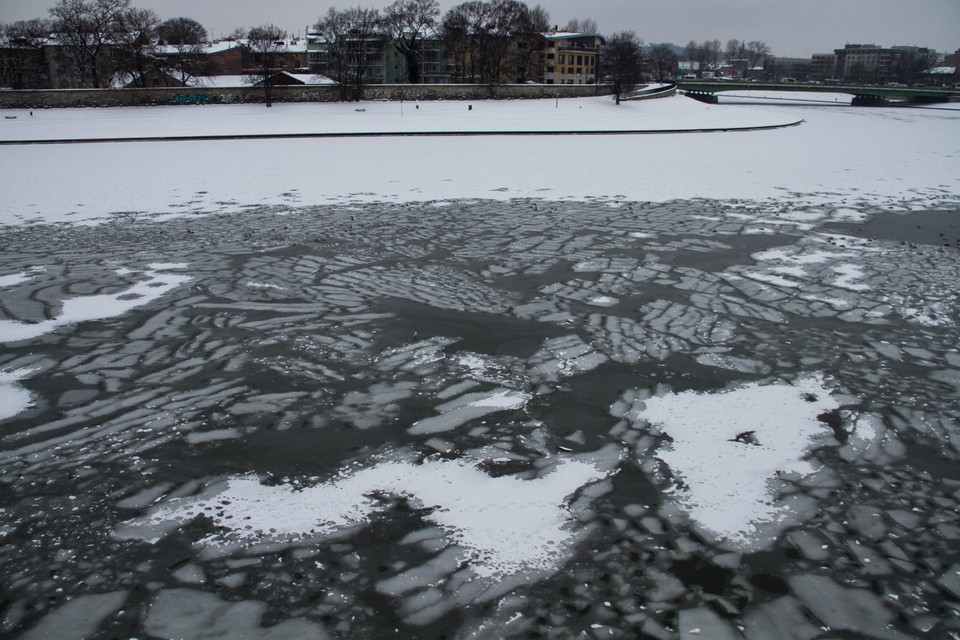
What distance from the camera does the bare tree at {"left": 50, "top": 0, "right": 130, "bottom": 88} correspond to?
192ft

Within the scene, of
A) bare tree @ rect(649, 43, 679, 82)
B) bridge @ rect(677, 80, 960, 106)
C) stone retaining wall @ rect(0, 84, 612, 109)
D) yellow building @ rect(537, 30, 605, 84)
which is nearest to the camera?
stone retaining wall @ rect(0, 84, 612, 109)

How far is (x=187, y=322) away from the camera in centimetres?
616

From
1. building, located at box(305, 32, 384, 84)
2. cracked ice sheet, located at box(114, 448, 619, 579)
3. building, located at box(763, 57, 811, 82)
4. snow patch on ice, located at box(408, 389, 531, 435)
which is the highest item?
building, located at box(763, 57, 811, 82)

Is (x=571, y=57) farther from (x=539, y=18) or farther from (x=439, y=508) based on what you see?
(x=439, y=508)

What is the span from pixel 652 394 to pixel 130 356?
414cm

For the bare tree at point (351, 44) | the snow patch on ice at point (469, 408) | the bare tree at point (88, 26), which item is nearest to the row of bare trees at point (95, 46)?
the bare tree at point (88, 26)

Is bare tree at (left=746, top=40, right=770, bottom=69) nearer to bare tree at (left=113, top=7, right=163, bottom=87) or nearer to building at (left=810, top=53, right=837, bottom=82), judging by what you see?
building at (left=810, top=53, right=837, bottom=82)

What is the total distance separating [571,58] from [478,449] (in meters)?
105

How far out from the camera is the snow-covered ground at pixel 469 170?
12.6 meters

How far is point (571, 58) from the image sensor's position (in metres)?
100

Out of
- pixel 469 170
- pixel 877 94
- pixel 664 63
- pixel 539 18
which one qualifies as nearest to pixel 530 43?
pixel 539 18

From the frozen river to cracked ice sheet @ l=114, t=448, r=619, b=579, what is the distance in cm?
2

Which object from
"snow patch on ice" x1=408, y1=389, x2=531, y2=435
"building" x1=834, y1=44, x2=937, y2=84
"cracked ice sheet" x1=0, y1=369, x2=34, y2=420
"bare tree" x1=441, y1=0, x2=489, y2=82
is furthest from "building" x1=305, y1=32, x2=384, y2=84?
"building" x1=834, y1=44, x2=937, y2=84

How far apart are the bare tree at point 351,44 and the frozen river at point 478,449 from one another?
51070 mm
